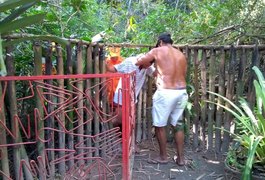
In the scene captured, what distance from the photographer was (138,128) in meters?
5.43

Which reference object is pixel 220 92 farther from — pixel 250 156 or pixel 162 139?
pixel 250 156

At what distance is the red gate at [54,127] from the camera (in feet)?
9.53

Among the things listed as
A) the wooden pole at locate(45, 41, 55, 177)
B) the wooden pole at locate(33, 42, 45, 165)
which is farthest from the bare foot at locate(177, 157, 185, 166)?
the wooden pole at locate(33, 42, 45, 165)

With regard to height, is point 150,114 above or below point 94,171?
above

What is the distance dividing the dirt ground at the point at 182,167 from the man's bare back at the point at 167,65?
1.05 meters

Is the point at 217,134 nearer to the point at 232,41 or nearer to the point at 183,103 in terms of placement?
the point at 183,103

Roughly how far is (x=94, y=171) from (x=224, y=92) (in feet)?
7.22

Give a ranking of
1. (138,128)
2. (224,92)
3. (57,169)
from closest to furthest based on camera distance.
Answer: (57,169)
(224,92)
(138,128)

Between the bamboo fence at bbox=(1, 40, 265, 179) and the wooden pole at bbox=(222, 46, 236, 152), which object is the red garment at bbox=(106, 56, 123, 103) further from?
the wooden pole at bbox=(222, 46, 236, 152)

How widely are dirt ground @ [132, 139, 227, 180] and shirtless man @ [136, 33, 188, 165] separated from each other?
0.44 feet

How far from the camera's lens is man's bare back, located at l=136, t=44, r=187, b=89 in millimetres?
4648

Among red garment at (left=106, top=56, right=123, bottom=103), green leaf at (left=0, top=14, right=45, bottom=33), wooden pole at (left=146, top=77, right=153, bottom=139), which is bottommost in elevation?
wooden pole at (left=146, top=77, right=153, bottom=139)

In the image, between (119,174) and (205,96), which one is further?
(205,96)

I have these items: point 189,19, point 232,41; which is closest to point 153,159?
point 232,41
